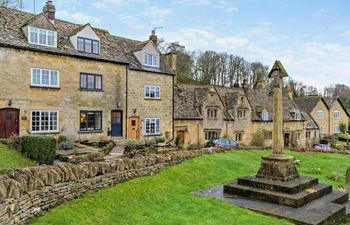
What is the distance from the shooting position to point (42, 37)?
21.2 meters

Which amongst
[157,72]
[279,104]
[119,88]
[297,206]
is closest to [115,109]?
[119,88]

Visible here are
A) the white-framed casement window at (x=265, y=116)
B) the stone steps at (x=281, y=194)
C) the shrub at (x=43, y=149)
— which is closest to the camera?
the stone steps at (x=281, y=194)

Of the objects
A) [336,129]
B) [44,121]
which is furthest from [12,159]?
[336,129]

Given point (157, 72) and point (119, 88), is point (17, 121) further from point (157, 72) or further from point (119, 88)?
point (157, 72)

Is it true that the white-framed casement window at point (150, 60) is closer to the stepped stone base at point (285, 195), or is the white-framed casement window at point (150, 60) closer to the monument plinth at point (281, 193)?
the monument plinth at point (281, 193)

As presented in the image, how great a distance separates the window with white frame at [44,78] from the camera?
20.6m

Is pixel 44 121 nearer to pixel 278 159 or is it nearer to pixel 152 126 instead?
pixel 152 126

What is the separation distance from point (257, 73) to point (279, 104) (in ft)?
221

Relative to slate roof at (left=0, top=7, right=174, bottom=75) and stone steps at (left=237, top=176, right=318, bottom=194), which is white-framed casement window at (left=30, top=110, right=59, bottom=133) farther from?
stone steps at (left=237, top=176, right=318, bottom=194)

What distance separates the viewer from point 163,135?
2923 centimetres

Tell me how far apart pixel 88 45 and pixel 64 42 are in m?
1.89

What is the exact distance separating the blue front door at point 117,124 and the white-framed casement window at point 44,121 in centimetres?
496

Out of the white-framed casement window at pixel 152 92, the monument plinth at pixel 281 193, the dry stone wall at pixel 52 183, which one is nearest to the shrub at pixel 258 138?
the white-framed casement window at pixel 152 92

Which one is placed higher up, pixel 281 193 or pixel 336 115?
pixel 336 115
